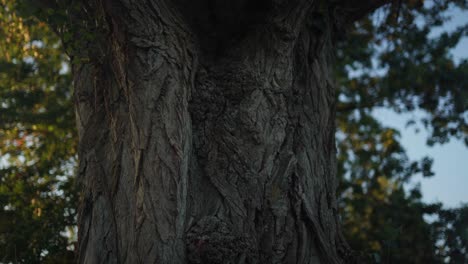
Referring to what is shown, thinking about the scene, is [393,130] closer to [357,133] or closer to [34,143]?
[357,133]

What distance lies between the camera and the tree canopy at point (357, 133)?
6930mm

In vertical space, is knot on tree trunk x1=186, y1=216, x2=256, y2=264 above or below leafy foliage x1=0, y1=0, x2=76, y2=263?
below

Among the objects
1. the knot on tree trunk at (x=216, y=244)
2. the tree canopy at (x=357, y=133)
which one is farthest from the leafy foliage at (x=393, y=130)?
the knot on tree trunk at (x=216, y=244)

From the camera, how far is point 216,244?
384 centimetres

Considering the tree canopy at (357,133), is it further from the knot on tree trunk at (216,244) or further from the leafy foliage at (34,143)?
the knot on tree trunk at (216,244)

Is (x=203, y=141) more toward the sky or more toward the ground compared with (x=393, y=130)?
more toward the ground

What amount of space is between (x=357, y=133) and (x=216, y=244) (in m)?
7.54

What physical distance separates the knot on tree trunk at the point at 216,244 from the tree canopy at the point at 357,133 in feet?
7.99

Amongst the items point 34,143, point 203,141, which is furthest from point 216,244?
point 34,143

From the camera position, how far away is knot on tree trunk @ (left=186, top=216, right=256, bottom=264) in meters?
3.79

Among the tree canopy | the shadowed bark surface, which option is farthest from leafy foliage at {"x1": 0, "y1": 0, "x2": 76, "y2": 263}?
the shadowed bark surface

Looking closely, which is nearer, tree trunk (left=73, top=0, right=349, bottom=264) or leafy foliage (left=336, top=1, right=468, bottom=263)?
tree trunk (left=73, top=0, right=349, bottom=264)

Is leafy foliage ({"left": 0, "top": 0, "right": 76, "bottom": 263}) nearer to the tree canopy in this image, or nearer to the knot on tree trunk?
the tree canopy

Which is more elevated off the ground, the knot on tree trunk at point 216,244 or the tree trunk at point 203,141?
the tree trunk at point 203,141
